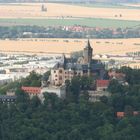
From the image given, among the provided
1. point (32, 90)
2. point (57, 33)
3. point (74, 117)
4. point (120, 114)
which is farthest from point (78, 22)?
point (74, 117)

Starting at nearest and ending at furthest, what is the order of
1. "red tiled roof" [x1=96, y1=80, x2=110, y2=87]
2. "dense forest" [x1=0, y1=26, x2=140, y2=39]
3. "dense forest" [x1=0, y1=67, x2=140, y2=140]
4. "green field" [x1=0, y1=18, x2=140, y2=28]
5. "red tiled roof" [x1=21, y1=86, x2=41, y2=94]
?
1. "dense forest" [x1=0, y1=67, x2=140, y2=140]
2. "red tiled roof" [x1=21, y1=86, x2=41, y2=94]
3. "red tiled roof" [x1=96, y1=80, x2=110, y2=87]
4. "dense forest" [x1=0, y1=26, x2=140, y2=39]
5. "green field" [x1=0, y1=18, x2=140, y2=28]

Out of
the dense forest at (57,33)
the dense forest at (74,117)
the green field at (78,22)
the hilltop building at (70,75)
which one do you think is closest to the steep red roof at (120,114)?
the dense forest at (74,117)

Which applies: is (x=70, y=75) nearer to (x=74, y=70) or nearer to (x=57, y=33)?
(x=74, y=70)

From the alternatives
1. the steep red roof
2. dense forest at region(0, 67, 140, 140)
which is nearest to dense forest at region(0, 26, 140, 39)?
dense forest at region(0, 67, 140, 140)

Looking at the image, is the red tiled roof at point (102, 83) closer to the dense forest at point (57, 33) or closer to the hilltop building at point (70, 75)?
the hilltop building at point (70, 75)

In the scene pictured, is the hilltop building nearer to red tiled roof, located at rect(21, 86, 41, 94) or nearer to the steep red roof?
red tiled roof, located at rect(21, 86, 41, 94)

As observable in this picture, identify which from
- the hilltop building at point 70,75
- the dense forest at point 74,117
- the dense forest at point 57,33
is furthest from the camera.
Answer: the dense forest at point 57,33
